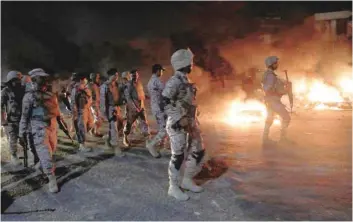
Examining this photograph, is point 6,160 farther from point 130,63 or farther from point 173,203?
point 130,63

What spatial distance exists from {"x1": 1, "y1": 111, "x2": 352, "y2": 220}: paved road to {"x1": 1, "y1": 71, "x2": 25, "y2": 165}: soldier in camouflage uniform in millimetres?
559

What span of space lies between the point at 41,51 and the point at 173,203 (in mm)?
22313

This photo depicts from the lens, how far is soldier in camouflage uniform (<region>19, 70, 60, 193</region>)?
601 cm

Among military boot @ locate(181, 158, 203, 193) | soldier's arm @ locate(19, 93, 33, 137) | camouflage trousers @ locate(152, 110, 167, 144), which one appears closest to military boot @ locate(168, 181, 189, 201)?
military boot @ locate(181, 158, 203, 193)

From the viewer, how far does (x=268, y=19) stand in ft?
73.7

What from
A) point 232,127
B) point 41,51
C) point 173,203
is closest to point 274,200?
point 173,203

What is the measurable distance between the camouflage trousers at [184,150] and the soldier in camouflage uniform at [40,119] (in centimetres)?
201

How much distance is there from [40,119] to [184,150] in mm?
2435

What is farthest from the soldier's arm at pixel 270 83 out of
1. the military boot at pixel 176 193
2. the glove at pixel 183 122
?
the military boot at pixel 176 193

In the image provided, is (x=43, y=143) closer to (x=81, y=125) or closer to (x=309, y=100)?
(x=81, y=125)

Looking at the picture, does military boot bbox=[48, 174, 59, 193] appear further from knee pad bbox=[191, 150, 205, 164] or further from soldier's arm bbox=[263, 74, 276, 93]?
soldier's arm bbox=[263, 74, 276, 93]

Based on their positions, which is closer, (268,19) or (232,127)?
(232,127)

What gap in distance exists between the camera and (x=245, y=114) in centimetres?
1372

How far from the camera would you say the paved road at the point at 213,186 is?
4980 mm
